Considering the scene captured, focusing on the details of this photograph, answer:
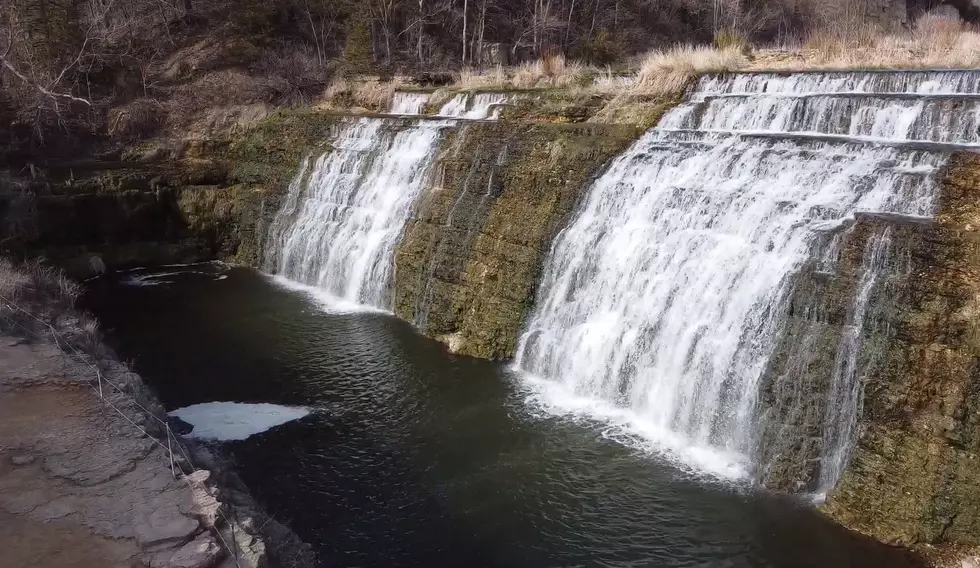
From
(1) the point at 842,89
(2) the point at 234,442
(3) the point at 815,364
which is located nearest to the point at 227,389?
(2) the point at 234,442

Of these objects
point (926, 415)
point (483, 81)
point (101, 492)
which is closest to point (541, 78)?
point (483, 81)

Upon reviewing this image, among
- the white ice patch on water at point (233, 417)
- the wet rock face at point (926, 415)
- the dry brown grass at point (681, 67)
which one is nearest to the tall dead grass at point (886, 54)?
the dry brown grass at point (681, 67)

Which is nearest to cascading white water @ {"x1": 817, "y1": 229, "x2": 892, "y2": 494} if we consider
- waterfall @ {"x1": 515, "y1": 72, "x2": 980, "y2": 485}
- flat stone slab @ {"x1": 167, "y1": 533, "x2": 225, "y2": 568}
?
waterfall @ {"x1": 515, "y1": 72, "x2": 980, "y2": 485}

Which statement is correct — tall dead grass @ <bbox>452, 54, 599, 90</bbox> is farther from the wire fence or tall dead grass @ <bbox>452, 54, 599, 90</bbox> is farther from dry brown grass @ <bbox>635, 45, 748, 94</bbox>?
the wire fence

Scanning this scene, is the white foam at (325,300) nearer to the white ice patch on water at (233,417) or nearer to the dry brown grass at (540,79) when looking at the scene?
the white ice patch on water at (233,417)

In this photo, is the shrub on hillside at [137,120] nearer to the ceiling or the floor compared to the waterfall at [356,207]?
nearer to the ceiling
